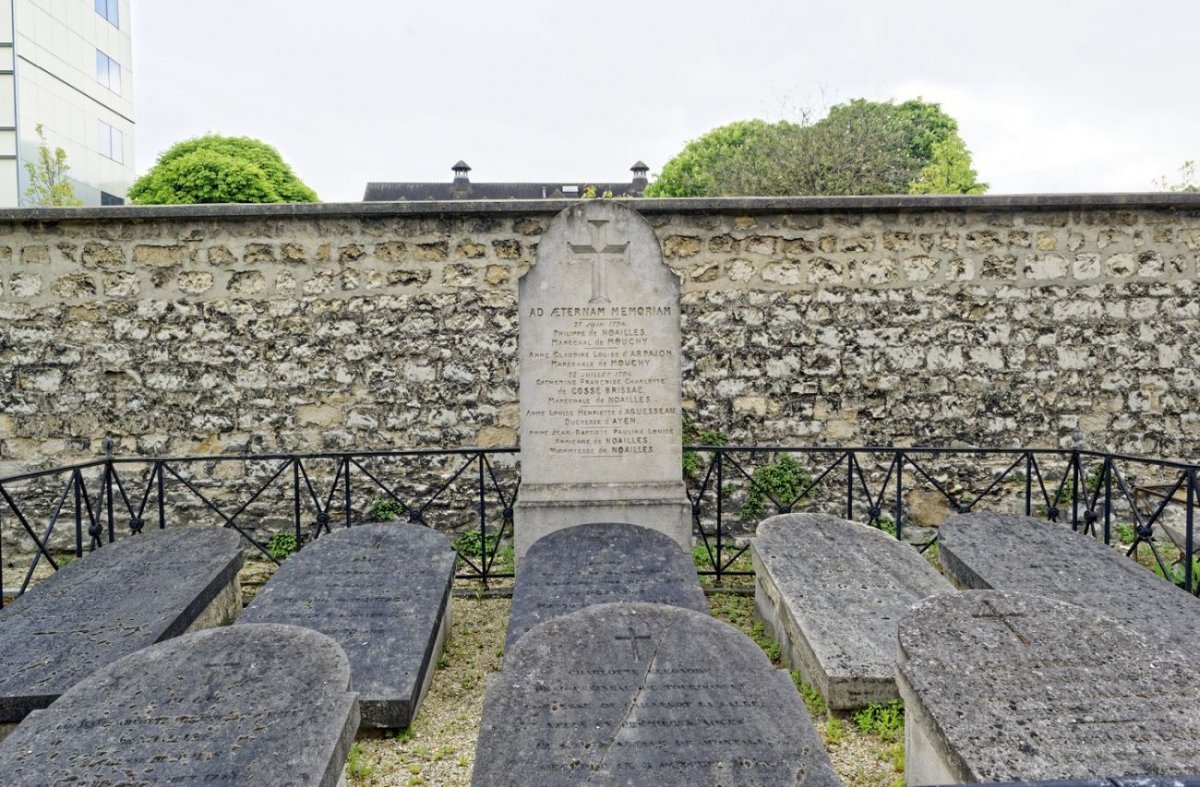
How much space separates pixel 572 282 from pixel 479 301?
163 cm

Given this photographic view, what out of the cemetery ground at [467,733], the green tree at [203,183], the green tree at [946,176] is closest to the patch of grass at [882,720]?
the cemetery ground at [467,733]

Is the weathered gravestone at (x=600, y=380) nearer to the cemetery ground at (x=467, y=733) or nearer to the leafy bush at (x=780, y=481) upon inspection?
the cemetery ground at (x=467, y=733)

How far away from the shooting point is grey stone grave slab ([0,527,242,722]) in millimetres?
3432

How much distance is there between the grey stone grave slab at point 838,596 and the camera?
3557 millimetres

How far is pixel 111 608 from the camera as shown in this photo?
406 cm

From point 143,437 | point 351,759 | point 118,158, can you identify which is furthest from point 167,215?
point 118,158

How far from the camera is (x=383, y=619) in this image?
398 cm

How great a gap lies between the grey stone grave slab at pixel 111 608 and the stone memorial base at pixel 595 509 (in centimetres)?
177

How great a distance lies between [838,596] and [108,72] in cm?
3368

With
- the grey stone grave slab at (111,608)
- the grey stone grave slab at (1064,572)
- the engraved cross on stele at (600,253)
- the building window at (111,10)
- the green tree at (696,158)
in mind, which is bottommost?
the grey stone grave slab at (111,608)

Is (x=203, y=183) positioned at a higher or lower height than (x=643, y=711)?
higher

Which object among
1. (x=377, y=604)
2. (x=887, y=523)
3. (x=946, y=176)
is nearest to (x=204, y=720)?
(x=377, y=604)

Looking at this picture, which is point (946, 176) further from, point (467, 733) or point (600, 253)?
point (467, 733)

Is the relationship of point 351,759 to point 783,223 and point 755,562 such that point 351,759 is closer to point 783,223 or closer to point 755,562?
point 755,562
